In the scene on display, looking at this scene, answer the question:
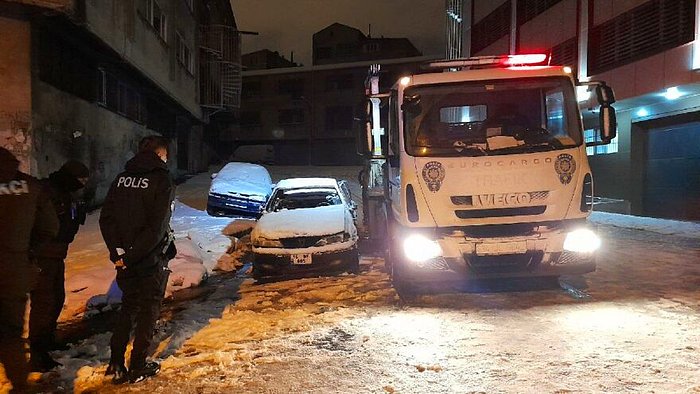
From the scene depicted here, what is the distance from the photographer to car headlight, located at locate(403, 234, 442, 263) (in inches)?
231

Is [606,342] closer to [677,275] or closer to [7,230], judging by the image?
[677,275]

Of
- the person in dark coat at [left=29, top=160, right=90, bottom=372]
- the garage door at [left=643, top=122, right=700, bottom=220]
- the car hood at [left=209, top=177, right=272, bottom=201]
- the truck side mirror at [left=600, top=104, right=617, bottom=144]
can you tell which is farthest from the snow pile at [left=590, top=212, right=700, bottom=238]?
the person in dark coat at [left=29, top=160, right=90, bottom=372]

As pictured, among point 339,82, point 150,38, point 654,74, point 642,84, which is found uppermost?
point 339,82

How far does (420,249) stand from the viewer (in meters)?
5.91

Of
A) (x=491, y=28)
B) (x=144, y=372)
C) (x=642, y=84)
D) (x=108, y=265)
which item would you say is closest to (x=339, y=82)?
(x=491, y=28)

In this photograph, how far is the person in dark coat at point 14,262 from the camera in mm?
3236

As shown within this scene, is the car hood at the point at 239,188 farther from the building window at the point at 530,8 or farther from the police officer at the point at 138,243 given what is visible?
the building window at the point at 530,8

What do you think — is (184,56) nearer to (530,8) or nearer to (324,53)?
(530,8)

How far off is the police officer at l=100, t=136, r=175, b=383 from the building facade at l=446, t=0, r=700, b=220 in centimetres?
1018

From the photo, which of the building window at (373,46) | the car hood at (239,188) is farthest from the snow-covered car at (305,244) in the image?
the building window at (373,46)

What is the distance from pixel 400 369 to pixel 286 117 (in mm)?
42987

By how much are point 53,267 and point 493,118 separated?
16.7ft

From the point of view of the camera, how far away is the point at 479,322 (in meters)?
5.32

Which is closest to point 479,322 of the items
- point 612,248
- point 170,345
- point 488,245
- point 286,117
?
point 488,245
